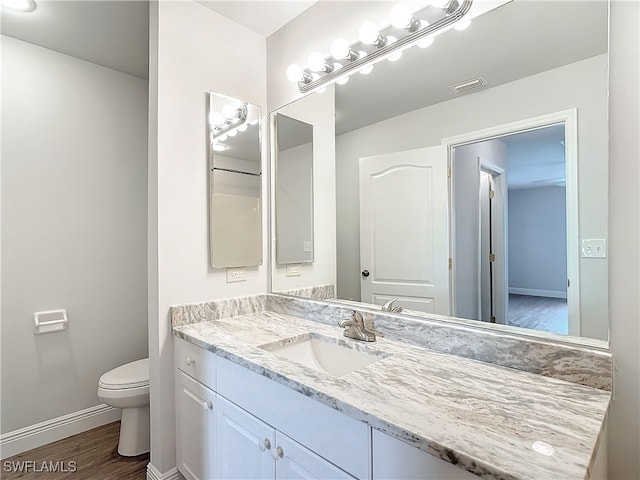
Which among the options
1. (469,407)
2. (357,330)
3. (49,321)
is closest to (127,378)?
(49,321)

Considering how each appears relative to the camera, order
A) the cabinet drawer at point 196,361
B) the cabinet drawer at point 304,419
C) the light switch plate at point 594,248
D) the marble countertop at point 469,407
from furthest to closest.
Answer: the cabinet drawer at point 196,361 < the light switch plate at point 594,248 < the cabinet drawer at point 304,419 < the marble countertop at point 469,407

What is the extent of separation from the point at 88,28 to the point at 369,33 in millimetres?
1678

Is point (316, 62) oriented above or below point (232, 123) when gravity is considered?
above

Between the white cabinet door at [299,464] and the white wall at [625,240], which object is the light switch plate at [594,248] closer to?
the white wall at [625,240]

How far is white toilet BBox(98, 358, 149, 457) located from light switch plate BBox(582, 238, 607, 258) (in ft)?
7.24

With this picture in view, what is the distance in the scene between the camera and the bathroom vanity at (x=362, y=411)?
70 centimetres

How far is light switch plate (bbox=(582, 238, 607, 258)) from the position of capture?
99cm

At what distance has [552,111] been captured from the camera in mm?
1120

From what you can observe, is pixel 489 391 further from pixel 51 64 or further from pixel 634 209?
pixel 51 64

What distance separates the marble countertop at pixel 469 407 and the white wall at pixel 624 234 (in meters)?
0.09

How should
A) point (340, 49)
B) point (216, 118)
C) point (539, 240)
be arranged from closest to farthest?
point (539, 240)
point (340, 49)
point (216, 118)

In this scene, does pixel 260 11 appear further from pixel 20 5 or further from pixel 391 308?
pixel 391 308

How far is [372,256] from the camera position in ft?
5.53

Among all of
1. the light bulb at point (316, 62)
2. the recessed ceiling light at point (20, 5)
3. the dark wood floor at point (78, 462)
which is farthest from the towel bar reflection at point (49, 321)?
the light bulb at point (316, 62)
